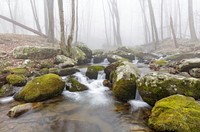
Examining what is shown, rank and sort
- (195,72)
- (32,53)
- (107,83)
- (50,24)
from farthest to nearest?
(50,24) → (32,53) → (107,83) → (195,72)

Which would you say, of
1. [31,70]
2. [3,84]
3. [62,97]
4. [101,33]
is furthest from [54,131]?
[101,33]

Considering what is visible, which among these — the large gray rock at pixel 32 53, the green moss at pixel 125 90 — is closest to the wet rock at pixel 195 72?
the green moss at pixel 125 90

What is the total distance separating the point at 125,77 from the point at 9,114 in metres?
3.82

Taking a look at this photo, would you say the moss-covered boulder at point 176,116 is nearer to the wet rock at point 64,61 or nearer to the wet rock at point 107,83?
the wet rock at point 107,83

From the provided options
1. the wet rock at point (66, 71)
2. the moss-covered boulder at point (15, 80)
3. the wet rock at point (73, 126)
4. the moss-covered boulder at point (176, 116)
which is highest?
the wet rock at point (66, 71)

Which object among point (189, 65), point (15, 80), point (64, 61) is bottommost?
point (15, 80)

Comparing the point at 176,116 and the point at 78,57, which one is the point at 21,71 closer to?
the point at 78,57

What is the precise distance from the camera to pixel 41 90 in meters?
6.51

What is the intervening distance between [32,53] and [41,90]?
17.9 ft

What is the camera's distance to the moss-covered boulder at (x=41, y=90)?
6.38m

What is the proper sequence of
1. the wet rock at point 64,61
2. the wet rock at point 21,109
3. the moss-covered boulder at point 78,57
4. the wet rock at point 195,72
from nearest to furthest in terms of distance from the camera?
the wet rock at point 21,109, the wet rock at point 195,72, the wet rock at point 64,61, the moss-covered boulder at point 78,57

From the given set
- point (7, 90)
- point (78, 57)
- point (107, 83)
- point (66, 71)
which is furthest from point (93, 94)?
point (78, 57)

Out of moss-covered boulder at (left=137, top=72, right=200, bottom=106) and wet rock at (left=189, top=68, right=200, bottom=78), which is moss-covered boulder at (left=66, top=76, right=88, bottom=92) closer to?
moss-covered boulder at (left=137, top=72, right=200, bottom=106)

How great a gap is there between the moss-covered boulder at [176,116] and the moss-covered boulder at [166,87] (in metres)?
0.72
